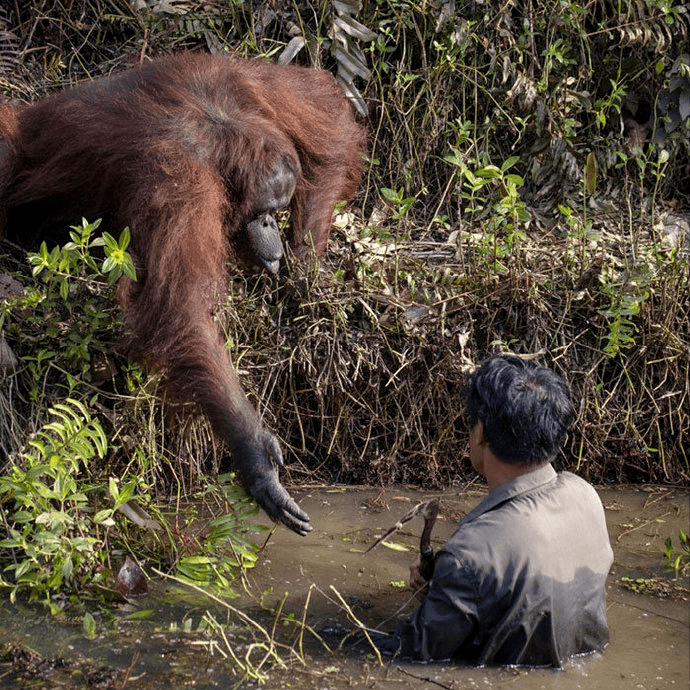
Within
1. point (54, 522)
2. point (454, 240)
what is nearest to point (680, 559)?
point (454, 240)

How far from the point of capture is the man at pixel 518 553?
103 inches

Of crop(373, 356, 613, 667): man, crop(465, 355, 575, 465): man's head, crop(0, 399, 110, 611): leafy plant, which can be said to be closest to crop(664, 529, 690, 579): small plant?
crop(373, 356, 613, 667): man

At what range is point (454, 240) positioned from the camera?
473 cm

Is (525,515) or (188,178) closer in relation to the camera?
(525,515)

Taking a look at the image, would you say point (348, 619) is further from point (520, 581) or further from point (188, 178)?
point (188, 178)

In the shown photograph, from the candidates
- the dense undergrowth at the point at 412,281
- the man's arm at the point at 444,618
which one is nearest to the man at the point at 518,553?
the man's arm at the point at 444,618

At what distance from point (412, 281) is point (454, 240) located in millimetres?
572

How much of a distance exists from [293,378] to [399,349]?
16.4 inches

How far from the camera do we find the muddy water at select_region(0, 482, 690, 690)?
9.07 feet

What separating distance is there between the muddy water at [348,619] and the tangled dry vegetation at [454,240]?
0.28 m

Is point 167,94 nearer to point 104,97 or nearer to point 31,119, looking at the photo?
point 104,97

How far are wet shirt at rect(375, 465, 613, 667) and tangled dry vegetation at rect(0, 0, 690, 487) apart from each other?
117cm

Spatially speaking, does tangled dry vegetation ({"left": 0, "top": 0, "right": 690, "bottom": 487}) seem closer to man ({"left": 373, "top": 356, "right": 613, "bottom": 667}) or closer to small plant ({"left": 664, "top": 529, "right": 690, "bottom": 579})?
small plant ({"left": 664, "top": 529, "right": 690, "bottom": 579})

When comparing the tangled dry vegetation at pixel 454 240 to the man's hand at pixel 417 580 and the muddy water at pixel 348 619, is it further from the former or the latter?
the man's hand at pixel 417 580
